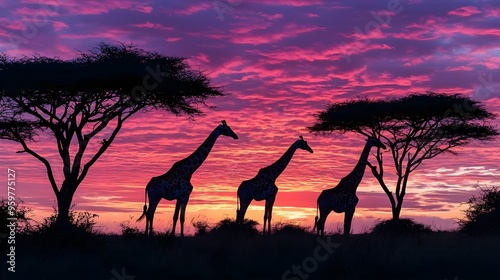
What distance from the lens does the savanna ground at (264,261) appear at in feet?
53.4

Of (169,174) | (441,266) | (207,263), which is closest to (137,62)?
(169,174)

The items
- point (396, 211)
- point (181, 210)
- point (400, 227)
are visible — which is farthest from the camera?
point (396, 211)

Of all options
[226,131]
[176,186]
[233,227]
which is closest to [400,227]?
[233,227]

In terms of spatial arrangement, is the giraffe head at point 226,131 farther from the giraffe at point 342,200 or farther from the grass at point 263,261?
the grass at point 263,261

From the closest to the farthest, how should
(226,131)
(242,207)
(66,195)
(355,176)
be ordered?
1. (226,131)
2. (355,176)
3. (242,207)
4. (66,195)

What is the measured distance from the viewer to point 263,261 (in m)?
17.2

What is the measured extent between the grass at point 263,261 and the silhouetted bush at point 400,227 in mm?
13810

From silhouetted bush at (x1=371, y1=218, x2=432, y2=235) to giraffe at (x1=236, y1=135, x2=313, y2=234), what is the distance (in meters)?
7.16

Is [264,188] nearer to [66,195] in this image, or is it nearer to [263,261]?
[66,195]

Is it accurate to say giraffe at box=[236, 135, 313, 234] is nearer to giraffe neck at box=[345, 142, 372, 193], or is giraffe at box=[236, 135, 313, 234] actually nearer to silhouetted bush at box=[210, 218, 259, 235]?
silhouetted bush at box=[210, 218, 259, 235]

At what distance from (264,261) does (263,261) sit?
0.09ft

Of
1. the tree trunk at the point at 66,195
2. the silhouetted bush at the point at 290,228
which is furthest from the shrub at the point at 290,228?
the tree trunk at the point at 66,195

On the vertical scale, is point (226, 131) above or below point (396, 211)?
above

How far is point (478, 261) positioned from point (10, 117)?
22379mm
